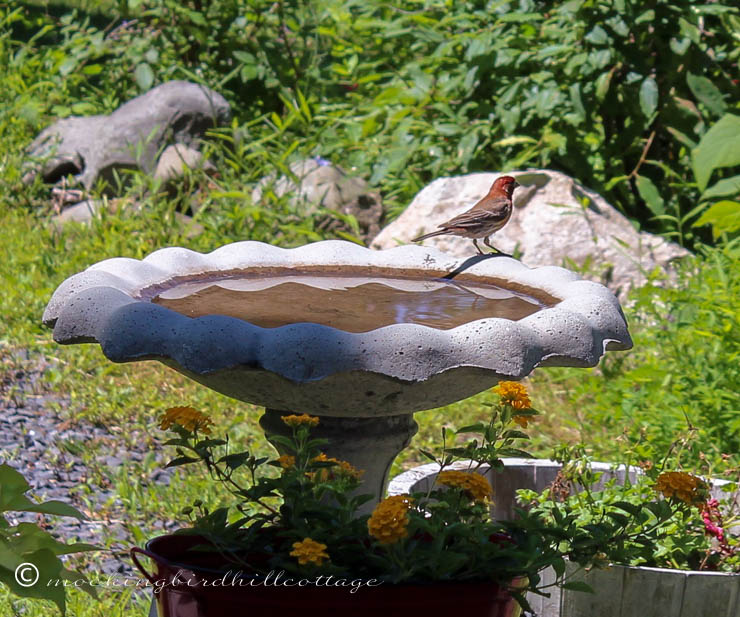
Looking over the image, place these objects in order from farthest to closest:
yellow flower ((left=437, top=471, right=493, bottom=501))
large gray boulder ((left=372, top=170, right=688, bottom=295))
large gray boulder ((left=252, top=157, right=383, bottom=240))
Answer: large gray boulder ((left=252, top=157, right=383, bottom=240)) < large gray boulder ((left=372, top=170, right=688, bottom=295)) < yellow flower ((left=437, top=471, right=493, bottom=501))

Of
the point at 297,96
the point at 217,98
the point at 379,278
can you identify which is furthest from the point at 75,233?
the point at 379,278

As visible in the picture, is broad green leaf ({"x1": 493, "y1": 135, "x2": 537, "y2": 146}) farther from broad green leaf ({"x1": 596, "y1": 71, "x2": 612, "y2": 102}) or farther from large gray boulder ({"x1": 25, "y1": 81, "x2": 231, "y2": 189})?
large gray boulder ({"x1": 25, "y1": 81, "x2": 231, "y2": 189})

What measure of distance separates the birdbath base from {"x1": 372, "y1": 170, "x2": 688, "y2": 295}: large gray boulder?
8.36 ft

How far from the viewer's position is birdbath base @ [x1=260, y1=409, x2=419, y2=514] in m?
2.37

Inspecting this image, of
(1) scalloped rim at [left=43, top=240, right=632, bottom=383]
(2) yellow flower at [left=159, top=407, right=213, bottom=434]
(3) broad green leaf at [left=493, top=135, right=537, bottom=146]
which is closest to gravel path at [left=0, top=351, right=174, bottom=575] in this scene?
(1) scalloped rim at [left=43, top=240, right=632, bottom=383]

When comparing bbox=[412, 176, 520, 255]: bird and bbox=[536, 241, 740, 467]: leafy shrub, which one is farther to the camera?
bbox=[536, 241, 740, 467]: leafy shrub

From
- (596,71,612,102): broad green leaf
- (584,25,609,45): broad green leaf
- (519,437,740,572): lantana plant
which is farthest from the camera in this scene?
(596,71,612,102): broad green leaf

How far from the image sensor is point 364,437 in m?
2.38

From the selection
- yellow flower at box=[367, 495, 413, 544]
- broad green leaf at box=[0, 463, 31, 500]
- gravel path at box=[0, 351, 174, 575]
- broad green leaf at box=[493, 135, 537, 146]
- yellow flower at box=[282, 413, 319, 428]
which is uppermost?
broad green leaf at box=[0, 463, 31, 500]

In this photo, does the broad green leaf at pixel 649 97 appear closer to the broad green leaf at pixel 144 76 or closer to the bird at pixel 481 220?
the bird at pixel 481 220

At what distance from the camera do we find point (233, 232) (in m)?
5.55

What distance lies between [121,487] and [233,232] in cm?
232

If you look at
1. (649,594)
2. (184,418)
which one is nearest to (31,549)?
(184,418)

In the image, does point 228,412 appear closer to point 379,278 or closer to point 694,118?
point 379,278
